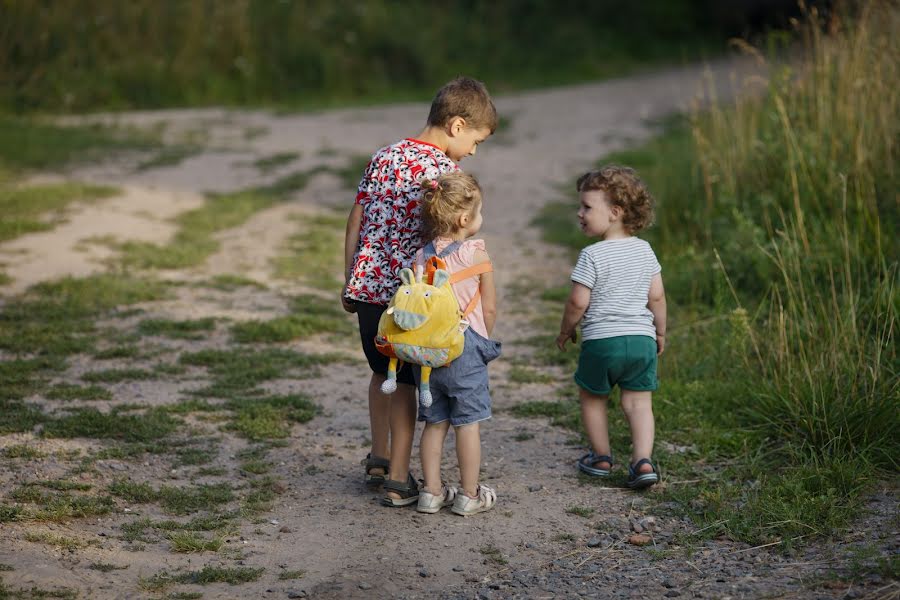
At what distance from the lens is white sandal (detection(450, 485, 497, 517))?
12.2 feet

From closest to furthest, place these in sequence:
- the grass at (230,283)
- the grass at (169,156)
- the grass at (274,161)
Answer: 1. the grass at (230,283)
2. the grass at (169,156)
3. the grass at (274,161)

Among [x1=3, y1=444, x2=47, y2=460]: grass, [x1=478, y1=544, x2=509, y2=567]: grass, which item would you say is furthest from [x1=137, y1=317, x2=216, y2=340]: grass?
[x1=478, y1=544, x2=509, y2=567]: grass

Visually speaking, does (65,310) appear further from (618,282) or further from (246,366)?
(618,282)

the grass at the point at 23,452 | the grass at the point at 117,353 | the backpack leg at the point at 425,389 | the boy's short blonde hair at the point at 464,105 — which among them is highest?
the boy's short blonde hair at the point at 464,105

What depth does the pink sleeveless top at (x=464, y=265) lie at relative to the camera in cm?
355

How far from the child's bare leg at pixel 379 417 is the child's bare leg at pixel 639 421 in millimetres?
912

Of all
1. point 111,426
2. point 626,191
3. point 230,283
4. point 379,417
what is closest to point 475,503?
point 379,417

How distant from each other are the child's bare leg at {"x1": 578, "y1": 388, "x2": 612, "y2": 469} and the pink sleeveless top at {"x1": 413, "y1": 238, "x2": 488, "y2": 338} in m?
0.67

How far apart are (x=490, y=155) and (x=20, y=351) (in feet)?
19.4

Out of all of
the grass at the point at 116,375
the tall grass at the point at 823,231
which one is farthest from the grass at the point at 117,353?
the tall grass at the point at 823,231

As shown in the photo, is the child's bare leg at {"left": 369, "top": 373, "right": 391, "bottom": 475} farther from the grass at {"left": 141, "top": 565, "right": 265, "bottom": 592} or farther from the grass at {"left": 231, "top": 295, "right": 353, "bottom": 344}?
the grass at {"left": 231, "top": 295, "right": 353, "bottom": 344}

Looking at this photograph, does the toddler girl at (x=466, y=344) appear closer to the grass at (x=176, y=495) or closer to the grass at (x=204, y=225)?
the grass at (x=176, y=495)

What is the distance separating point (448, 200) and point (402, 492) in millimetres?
1087

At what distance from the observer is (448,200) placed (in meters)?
3.46
